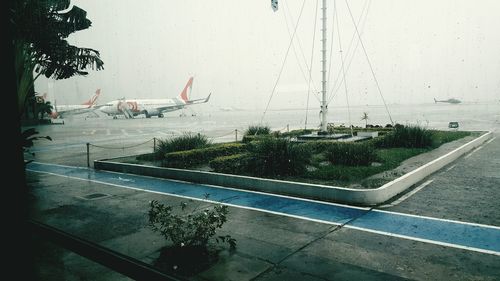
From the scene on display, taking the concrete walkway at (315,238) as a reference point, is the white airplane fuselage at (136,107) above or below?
above

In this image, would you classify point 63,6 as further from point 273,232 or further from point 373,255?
point 373,255

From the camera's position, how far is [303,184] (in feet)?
33.1

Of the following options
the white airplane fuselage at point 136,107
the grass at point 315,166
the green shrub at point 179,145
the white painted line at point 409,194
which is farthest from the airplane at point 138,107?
the white painted line at point 409,194

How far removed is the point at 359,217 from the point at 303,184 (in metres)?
2.33

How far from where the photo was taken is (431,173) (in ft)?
41.7

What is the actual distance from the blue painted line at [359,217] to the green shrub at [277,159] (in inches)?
69.4

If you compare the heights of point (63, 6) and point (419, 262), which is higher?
point (63, 6)

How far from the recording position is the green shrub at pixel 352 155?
13.5m

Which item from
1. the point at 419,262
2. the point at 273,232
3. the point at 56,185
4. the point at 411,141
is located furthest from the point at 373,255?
the point at 411,141

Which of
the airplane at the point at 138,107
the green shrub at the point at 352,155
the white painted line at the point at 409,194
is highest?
the airplane at the point at 138,107

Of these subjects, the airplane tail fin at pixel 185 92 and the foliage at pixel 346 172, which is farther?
the airplane tail fin at pixel 185 92

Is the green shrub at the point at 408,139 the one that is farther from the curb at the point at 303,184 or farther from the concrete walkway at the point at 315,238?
the concrete walkway at the point at 315,238

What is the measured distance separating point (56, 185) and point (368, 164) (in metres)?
11.8

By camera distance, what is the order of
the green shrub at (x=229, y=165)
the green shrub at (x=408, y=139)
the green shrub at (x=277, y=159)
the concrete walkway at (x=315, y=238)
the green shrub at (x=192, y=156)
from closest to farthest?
the concrete walkway at (x=315, y=238) → the green shrub at (x=277, y=159) → the green shrub at (x=229, y=165) → the green shrub at (x=192, y=156) → the green shrub at (x=408, y=139)
